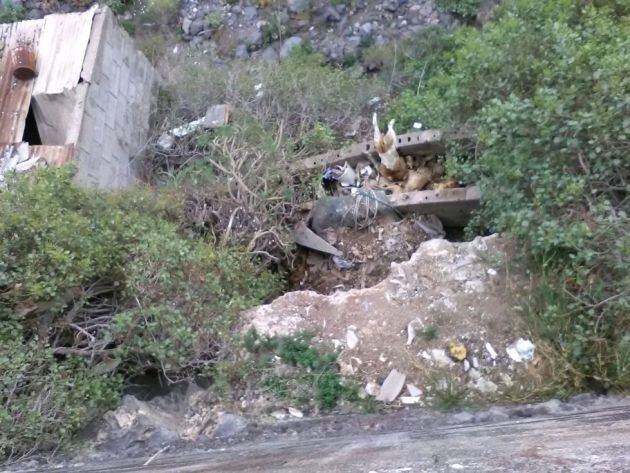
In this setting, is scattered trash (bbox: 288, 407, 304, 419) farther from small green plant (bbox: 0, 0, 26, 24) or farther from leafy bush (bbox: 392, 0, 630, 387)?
small green plant (bbox: 0, 0, 26, 24)

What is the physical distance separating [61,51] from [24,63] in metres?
0.32

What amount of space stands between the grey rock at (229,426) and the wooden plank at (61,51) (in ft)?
10.8

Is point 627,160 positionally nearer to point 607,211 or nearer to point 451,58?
point 607,211

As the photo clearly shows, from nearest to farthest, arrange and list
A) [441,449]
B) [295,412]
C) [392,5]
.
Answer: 1. [441,449]
2. [295,412]
3. [392,5]

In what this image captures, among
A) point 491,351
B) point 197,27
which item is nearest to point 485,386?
point 491,351

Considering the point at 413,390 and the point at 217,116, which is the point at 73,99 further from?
the point at 413,390

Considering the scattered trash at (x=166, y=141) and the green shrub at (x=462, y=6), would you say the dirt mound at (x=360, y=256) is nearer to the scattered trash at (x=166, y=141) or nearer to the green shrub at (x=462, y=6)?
the scattered trash at (x=166, y=141)

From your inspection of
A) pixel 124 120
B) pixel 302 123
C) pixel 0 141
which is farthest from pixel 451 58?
pixel 0 141

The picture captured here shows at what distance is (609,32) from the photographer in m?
3.88

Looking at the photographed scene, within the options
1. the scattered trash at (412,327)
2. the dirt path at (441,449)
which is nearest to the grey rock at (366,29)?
the scattered trash at (412,327)

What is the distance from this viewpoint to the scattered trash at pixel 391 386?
11.5 feet

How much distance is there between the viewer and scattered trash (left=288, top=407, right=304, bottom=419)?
347 cm

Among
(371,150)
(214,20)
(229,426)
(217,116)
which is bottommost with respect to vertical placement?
(229,426)

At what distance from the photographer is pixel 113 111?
5.84 m
